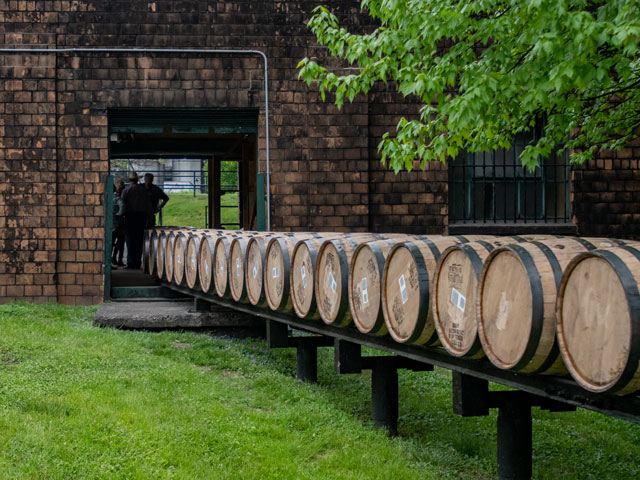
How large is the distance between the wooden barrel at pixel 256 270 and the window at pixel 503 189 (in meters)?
5.01

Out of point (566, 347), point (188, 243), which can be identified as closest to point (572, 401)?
Answer: point (566, 347)

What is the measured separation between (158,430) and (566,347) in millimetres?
2755

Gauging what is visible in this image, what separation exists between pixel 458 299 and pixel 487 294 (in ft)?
1.15

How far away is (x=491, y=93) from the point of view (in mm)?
6645

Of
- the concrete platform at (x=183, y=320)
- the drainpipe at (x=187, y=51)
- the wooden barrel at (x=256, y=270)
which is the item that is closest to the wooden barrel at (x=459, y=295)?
the wooden barrel at (x=256, y=270)

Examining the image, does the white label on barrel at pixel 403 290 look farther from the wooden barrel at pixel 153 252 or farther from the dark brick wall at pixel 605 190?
the dark brick wall at pixel 605 190

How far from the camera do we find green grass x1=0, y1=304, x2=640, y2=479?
15.9 ft

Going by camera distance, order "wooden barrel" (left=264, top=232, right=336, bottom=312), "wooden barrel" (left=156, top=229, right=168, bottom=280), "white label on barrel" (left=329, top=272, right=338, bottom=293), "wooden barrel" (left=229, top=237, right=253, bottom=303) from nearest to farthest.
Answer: "white label on barrel" (left=329, top=272, right=338, bottom=293) < "wooden barrel" (left=264, top=232, right=336, bottom=312) < "wooden barrel" (left=229, top=237, right=253, bottom=303) < "wooden barrel" (left=156, top=229, right=168, bottom=280)

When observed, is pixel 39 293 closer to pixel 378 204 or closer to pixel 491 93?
pixel 378 204

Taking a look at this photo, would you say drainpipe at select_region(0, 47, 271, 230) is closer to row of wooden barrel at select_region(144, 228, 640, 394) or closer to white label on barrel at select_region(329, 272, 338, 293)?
row of wooden barrel at select_region(144, 228, 640, 394)

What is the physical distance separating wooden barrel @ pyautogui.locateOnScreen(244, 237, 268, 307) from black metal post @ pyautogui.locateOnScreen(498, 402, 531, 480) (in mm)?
3301

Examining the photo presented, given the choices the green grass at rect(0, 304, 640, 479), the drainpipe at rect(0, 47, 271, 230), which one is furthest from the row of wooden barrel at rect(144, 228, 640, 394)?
the drainpipe at rect(0, 47, 271, 230)

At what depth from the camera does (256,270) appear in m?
8.00

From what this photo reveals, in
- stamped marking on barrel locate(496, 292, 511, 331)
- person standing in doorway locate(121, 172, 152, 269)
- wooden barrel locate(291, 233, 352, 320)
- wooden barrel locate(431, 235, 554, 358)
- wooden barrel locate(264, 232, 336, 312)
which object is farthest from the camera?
person standing in doorway locate(121, 172, 152, 269)
